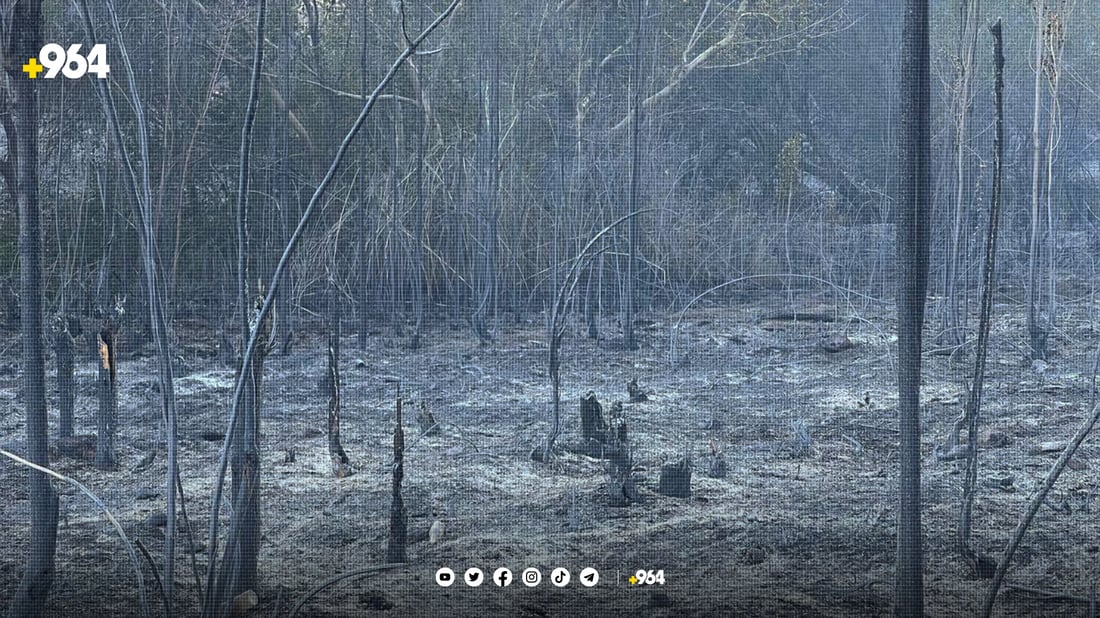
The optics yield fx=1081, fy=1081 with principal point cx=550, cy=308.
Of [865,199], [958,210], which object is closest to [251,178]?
[865,199]

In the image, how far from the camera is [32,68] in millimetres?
1782

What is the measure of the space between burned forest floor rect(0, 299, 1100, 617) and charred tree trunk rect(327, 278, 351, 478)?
0.05 ft

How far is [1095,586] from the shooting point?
1.90 m

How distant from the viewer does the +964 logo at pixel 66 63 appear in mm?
1777

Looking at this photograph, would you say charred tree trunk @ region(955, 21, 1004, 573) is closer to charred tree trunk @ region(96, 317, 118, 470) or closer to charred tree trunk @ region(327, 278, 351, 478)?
charred tree trunk @ region(327, 278, 351, 478)

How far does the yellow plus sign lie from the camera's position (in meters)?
1.78

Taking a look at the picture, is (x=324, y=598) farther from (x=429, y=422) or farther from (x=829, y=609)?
(x=829, y=609)

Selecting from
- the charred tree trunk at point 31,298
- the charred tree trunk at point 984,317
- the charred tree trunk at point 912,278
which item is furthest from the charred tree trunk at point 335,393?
the charred tree trunk at point 984,317

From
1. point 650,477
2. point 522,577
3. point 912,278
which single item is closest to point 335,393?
point 522,577

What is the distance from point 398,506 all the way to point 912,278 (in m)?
0.96

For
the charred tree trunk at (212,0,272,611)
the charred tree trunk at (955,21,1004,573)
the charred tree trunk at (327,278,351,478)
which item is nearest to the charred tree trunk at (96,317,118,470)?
the charred tree trunk at (212,0,272,611)

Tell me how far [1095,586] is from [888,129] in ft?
2.89

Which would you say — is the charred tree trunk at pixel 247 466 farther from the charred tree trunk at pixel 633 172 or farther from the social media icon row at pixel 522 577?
the charred tree trunk at pixel 633 172

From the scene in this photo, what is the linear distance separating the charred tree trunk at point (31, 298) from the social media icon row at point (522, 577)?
677 mm
